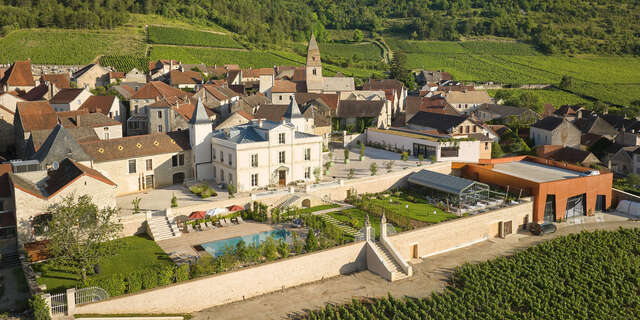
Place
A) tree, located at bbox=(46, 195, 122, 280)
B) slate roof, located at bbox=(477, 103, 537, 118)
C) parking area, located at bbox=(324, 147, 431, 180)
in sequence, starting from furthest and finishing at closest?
1. slate roof, located at bbox=(477, 103, 537, 118)
2. parking area, located at bbox=(324, 147, 431, 180)
3. tree, located at bbox=(46, 195, 122, 280)

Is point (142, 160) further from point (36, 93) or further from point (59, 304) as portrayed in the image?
point (36, 93)

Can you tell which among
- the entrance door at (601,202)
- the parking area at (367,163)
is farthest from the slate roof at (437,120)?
the entrance door at (601,202)

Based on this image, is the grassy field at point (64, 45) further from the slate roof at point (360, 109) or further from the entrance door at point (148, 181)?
the entrance door at point (148, 181)

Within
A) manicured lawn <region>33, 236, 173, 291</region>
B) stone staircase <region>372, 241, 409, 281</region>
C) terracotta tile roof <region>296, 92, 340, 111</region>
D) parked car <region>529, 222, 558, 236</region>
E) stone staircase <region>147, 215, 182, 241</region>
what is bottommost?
parked car <region>529, 222, 558, 236</region>

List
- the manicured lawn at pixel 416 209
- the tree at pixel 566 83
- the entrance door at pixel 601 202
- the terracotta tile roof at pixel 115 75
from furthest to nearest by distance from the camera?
1. the tree at pixel 566 83
2. the terracotta tile roof at pixel 115 75
3. the entrance door at pixel 601 202
4. the manicured lawn at pixel 416 209

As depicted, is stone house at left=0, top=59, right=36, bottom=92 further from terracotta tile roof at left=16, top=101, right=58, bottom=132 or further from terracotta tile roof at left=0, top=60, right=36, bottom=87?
terracotta tile roof at left=16, top=101, right=58, bottom=132

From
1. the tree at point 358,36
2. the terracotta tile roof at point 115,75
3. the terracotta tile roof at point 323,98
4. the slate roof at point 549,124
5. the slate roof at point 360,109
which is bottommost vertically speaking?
the slate roof at point 549,124

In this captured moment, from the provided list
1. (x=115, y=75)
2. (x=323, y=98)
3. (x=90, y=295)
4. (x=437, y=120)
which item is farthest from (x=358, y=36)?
(x=90, y=295)

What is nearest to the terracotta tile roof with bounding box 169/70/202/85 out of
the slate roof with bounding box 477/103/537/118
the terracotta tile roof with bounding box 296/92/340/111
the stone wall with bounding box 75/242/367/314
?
the terracotta tile roof with bounding box 296/92/340/111
